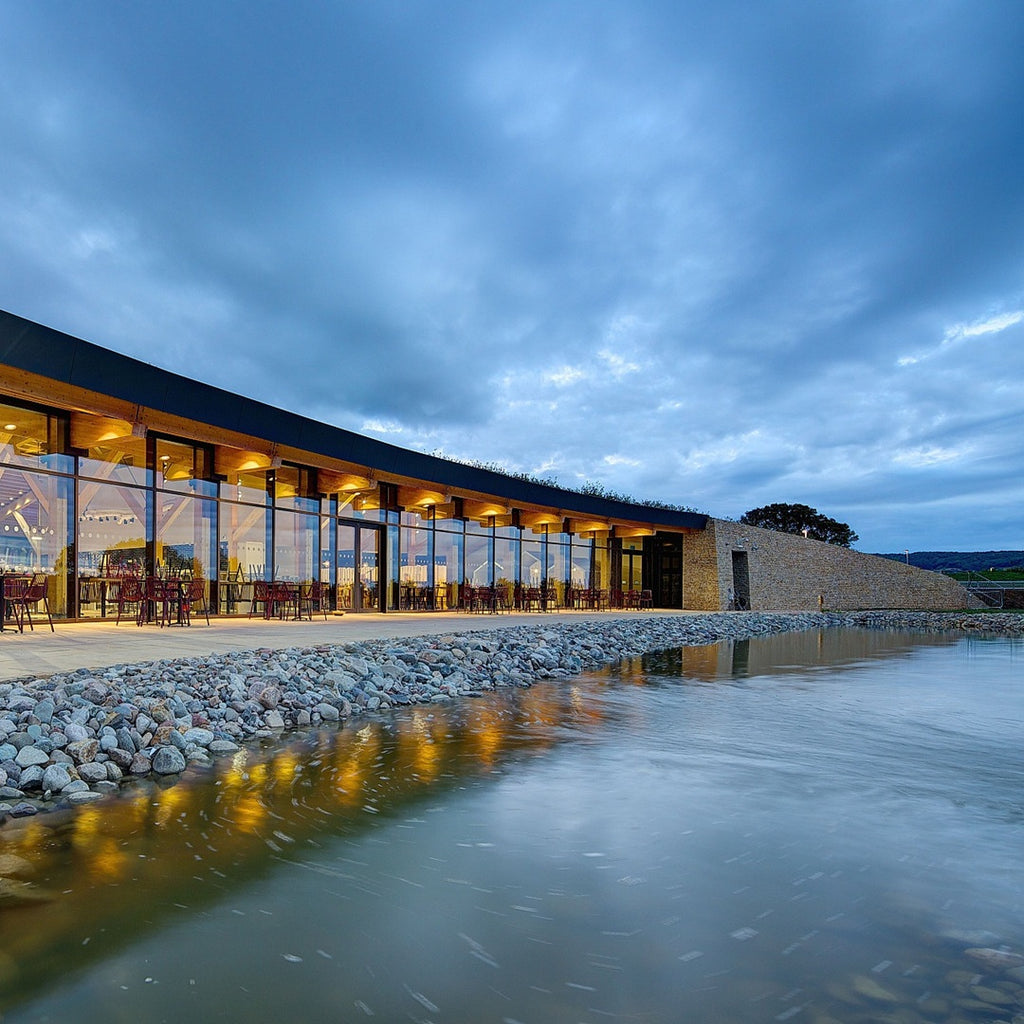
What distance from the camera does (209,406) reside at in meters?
10.3

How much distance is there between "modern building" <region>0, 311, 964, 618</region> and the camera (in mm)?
9219

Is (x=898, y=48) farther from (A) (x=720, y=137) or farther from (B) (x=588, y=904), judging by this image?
(B) (x=588, y=904)

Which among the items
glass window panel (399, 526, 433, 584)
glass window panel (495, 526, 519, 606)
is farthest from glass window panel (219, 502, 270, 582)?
glass window panel (495, 526, 519, 606)

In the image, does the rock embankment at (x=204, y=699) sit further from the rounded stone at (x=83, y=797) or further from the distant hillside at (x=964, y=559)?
the distant hillside at (x=964, y=559)

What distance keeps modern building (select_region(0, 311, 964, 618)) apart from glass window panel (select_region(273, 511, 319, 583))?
0.03m

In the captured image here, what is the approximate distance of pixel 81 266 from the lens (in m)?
27.4

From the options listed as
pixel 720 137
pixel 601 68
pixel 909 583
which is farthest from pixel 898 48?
pixel 909 583

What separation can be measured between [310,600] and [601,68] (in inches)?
509

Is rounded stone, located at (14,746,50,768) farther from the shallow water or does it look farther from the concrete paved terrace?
the concrete paved terrace

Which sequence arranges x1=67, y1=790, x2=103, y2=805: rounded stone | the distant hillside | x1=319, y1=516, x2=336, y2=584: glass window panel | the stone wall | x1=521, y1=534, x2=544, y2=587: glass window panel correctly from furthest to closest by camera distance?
the distant hillside, the stone wall, x1=521, y1=534, x2=544, y2=587: glass window panel, x1=319, y1=516, x2=336, y2=584: glass window panel, x1=67, y1=790, x2=103, y2=805: rounded stone

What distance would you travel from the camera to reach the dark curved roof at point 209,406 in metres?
7.70

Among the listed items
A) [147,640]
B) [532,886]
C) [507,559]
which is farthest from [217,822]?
[507,559]

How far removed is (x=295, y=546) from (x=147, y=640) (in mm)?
6399

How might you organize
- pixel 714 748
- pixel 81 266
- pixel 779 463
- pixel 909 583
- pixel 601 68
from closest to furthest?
1. pixel 714 748
2. pixel 601 68
3. pixel 81 266
4. pixel 909 583
5. pixel 779 463
